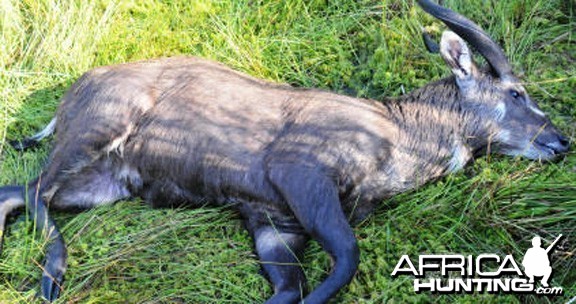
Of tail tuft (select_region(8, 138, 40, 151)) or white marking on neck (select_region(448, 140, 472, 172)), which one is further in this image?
tail tuft (select_region(8, 138, 40, 151))

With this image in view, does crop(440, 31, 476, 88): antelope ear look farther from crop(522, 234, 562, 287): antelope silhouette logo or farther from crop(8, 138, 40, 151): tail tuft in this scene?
crop(8, 138, 40, 151): tail tuft

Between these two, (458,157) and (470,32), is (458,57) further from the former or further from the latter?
(458,157)

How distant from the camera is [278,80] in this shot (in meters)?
5.54

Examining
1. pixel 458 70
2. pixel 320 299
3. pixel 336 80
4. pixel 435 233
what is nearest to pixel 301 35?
pixel 336 80

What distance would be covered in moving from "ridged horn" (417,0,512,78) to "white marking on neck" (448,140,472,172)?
1.65ft

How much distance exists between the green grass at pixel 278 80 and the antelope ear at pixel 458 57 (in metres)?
0.50

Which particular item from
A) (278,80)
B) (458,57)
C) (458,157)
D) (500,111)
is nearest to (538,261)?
(458,157)

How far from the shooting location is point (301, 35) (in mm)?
5852

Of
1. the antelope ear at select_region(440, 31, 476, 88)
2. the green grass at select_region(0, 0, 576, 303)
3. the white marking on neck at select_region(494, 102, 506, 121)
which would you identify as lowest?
the green grass at select_region(0, 0, 576, 303)

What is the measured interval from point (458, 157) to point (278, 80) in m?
1.48

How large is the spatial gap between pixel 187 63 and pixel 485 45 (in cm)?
187

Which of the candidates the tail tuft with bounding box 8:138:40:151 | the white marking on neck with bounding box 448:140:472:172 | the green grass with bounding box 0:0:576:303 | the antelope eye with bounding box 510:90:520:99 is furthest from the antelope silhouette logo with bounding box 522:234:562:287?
the tail tuft with bounding box 8:138:40:151

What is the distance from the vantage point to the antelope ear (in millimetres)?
4641

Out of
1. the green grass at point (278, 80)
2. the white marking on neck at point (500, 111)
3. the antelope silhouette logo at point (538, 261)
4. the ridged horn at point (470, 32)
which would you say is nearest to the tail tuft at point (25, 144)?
the green grass at point (278, 80)
